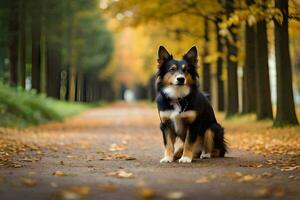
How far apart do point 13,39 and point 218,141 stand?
20.6 meters

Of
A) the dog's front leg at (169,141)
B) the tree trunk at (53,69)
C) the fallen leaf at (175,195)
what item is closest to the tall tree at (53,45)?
the tree trunk at (53,69)

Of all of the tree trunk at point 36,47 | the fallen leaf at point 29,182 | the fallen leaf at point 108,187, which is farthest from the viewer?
the tree trunk at point 36,47

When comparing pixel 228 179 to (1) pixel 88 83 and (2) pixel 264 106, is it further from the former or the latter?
(1) pixel 88 83

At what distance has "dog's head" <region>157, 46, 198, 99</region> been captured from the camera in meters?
9.64

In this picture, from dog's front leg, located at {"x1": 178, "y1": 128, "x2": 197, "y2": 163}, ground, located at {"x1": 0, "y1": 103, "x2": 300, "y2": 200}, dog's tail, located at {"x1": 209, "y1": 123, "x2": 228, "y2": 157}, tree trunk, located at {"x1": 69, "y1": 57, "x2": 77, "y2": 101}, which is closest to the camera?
ground, located at {"x1": 0, "y1": 103, "x2": 300, "y2": 200}

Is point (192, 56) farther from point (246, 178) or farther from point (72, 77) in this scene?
point (72, 77)

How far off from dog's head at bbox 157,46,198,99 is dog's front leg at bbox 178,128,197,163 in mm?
665

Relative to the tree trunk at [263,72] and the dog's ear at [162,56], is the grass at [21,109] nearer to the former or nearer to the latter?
the tree trunk at [263,72]

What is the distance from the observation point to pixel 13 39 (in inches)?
1164

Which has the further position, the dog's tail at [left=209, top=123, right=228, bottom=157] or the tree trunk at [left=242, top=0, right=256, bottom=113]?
the tree trunk at [left=242, top=0, right=256, bottom=113]

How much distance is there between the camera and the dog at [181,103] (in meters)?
9.74

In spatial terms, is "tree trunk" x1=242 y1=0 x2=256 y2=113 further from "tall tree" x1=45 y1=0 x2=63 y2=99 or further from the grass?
"tall tree" x1=45 y1=0 x2=63 y2=99

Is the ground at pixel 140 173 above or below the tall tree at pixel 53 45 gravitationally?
below

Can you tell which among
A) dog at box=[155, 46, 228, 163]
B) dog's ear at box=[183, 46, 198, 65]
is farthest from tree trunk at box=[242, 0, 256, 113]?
dog's ear at box=[183, 46, 198, 65]
